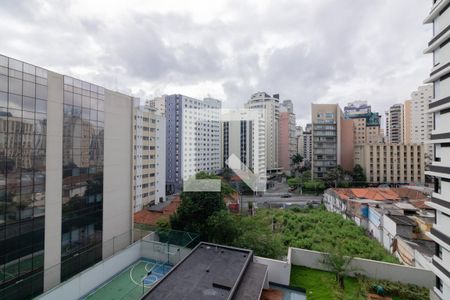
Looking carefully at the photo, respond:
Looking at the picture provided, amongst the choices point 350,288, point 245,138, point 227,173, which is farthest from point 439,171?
point 227,173

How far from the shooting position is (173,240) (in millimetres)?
10297

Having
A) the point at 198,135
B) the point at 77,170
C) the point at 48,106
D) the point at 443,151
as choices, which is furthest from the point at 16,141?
the point at 198,135

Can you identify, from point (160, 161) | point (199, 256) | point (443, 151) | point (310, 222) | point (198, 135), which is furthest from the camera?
point (198, 135)

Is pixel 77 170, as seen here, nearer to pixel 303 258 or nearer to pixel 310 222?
pixel 303 258

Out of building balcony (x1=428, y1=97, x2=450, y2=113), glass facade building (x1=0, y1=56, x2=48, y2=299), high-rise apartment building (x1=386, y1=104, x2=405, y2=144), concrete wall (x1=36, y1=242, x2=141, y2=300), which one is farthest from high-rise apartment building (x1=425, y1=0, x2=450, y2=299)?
high-rise apartment building (x1=386, y1=104, x2=405, y2=144)

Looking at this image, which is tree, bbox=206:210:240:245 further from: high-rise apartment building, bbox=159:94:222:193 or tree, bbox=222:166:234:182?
high-rise apartment building, bbox=159:94:222:193

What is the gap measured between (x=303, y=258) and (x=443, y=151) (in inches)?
222

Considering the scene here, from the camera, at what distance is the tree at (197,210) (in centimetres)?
1092

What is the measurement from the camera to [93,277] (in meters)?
8.00

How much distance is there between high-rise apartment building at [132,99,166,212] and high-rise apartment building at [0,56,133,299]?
970cm

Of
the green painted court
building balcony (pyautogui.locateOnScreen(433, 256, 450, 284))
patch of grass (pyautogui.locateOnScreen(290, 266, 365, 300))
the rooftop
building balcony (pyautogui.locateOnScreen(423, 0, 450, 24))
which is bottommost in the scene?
the green painted court

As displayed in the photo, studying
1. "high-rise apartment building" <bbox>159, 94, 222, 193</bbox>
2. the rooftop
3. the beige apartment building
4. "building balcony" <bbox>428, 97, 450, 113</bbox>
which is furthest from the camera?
the beige apartment building

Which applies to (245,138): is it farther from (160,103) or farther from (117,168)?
(117,168)

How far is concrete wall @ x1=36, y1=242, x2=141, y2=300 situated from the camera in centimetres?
682
